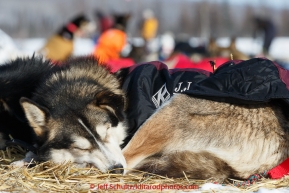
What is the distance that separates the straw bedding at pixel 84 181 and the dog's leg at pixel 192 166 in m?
0.05

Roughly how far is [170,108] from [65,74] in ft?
3.28

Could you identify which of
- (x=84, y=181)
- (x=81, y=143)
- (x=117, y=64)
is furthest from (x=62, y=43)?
(x=84, y=181)

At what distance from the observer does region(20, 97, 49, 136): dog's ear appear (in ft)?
11.9

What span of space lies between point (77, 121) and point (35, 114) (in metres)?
0.35

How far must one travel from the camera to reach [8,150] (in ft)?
13.9

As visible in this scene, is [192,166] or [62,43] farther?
[62,43]

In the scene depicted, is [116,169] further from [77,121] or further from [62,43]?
[62,43]

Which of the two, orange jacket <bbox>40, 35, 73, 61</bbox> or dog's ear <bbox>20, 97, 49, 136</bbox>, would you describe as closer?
dog's ear <bbox>20, 97, 49, 136</bbox>

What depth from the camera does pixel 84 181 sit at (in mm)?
3281

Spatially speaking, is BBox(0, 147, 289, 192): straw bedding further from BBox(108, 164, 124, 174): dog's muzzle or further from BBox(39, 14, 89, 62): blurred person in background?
BBox(39, 14, 89, 62): blurred person in background

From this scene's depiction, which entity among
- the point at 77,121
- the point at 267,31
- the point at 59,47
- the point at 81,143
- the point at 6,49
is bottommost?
the point at 267,31

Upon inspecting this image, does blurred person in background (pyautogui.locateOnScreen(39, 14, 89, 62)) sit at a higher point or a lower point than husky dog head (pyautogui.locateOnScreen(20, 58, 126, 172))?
lower

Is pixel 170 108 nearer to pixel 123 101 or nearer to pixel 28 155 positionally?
pixel 123 101

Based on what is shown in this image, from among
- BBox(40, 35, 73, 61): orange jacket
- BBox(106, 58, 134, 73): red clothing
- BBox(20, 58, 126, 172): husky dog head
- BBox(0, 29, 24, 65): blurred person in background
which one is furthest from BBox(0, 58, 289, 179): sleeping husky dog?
BBox(40, 35, 73, 61): orange jacket
